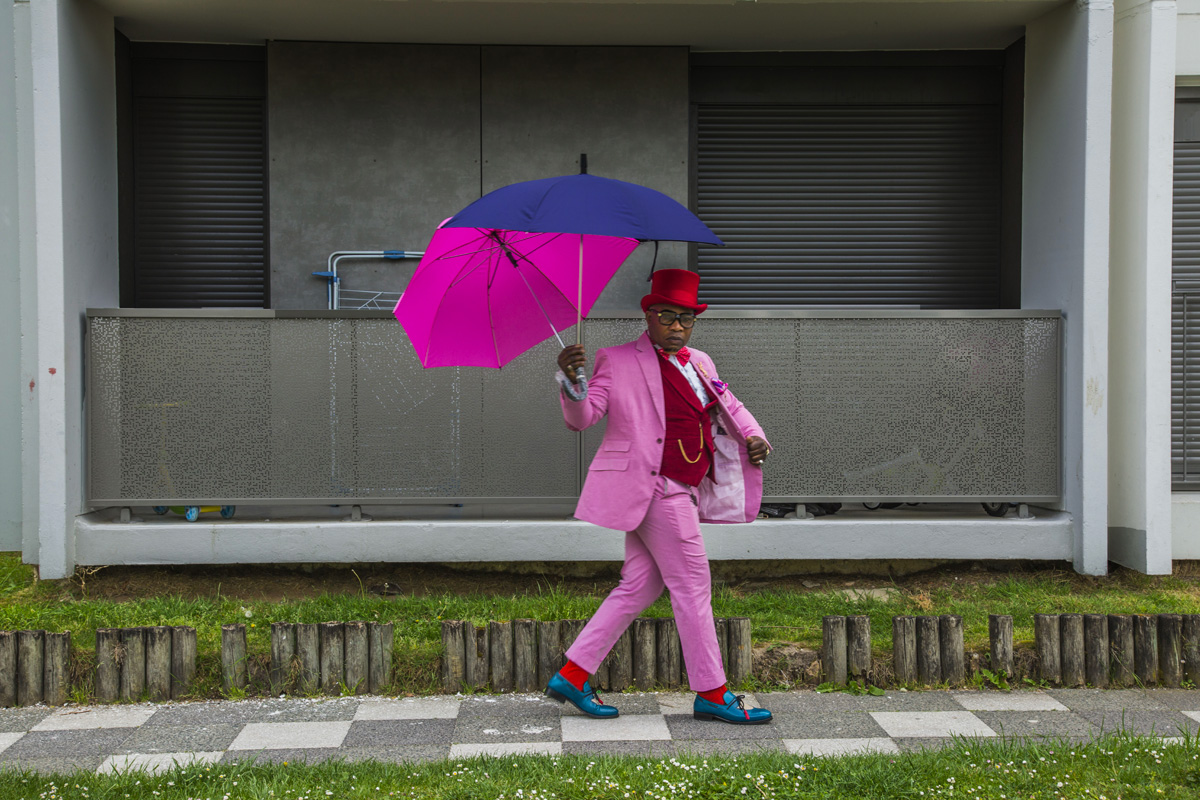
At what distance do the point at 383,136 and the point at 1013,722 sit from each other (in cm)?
612

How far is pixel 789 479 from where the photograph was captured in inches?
278

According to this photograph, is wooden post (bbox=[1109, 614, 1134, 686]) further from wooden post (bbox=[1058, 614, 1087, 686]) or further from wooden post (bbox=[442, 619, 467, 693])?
wooden post (bbox=[442, 619, 467, 693])

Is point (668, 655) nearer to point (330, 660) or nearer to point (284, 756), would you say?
point (330, 660)

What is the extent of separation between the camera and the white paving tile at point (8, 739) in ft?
14.0

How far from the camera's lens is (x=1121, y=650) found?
16.5 feet

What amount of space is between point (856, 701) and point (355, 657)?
248 centimetres

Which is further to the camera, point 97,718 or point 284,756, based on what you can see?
point 97,718

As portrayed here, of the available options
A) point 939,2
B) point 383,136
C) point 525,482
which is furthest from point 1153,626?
point 383,136

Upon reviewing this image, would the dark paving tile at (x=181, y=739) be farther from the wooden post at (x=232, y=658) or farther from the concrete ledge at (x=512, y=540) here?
the concrete ledge at (x=512, y=540)

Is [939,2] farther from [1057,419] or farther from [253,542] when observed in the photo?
[253,542]

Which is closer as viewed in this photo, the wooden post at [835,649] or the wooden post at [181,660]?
the wooden post at [181,660]

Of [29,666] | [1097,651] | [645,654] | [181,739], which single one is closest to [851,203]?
[1097,651]

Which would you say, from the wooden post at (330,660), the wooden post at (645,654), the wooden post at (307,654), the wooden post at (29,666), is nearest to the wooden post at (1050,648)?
the wooden post at (645,654)

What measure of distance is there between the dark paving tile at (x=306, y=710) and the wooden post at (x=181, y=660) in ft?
1.33
